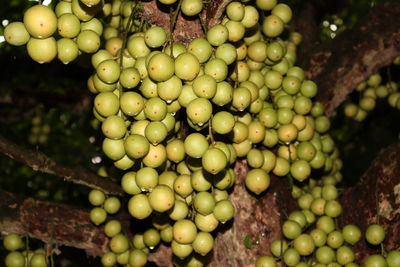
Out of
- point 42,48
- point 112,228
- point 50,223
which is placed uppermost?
point 42,48

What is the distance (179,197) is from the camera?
238cm

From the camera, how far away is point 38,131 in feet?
16.4

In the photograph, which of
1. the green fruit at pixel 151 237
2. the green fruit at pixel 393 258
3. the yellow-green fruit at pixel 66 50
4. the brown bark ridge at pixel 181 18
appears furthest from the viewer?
the green fruit at pixel 151 237

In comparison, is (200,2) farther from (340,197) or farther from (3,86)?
(3,86)

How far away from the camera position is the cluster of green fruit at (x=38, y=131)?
197 inches

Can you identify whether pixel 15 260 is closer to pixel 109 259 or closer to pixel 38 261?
pixel 38 261

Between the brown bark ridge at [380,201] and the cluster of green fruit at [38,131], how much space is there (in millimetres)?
3165

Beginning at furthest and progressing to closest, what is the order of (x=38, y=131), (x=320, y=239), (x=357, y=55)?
(x=38, y=131) < (x=357, y=55) < (x=320, y=239)

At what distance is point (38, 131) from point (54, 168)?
6.96 ft

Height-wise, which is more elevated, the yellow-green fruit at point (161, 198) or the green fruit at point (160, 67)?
the green fruit at point (160, 67)

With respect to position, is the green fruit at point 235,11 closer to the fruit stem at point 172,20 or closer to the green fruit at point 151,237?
the fruit stem at point 172,20

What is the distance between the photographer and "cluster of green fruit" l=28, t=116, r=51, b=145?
500 cm

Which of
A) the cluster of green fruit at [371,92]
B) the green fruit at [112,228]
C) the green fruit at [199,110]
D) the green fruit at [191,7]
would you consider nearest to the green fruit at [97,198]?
the green fruit at [112,228]

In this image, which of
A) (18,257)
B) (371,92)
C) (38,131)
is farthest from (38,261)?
(371,92)
